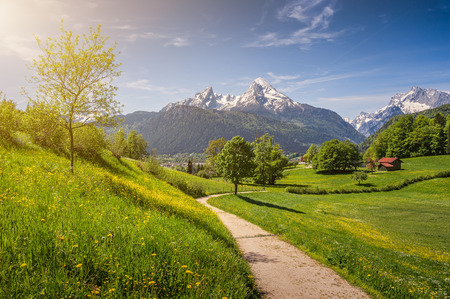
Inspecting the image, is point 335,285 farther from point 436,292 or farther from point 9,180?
point 9,180

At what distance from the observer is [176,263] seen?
5.46 metres

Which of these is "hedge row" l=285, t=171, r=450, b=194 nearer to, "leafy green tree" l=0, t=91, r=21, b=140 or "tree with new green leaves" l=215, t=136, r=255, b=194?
"tree with new green leaves" l=215, t=136, r=255, b=194

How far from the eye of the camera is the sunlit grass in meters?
9.52

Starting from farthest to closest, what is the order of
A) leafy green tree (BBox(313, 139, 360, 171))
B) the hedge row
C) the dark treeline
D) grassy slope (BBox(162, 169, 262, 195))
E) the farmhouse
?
leafy green tree (BBox(313, 139, 360, 171))
the dark treeline
the farmhouse
the hedge row
grassy slope (BBox(162, 169, 262, 195))

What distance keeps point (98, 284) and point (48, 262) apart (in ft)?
3.59

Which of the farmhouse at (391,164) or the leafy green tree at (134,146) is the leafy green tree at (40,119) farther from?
the farmhouse at (391,164)

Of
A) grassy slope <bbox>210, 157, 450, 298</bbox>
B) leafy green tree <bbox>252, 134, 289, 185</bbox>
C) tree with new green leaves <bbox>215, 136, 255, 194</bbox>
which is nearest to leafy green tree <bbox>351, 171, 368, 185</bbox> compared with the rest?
grassy slope <bbox>210, 157, 450, 298</bbox>

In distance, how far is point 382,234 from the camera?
25.3 meters

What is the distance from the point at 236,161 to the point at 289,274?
106ft

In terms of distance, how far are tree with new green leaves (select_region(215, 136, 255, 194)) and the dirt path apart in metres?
27.5

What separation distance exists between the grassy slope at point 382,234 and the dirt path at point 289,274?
852mm

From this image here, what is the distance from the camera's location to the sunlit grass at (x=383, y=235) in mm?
9516

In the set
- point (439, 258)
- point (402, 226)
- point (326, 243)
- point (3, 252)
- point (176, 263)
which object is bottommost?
point (402, 226)

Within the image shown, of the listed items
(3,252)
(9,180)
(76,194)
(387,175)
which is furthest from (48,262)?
(387,175)
